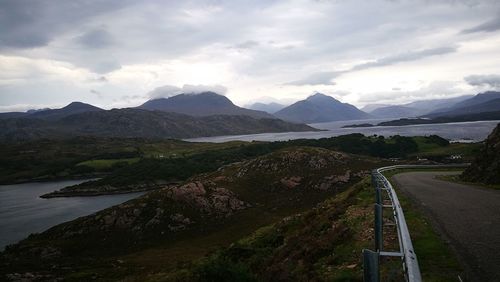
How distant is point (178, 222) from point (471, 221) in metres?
54.8

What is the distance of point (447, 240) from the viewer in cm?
1270

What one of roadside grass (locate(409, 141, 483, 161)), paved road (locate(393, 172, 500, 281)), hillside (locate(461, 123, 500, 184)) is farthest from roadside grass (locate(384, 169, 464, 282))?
roadside grass (locate(409, 141, 483, 161))

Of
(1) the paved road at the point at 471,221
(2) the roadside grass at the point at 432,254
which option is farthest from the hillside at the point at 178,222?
(2) the roadside grass at the point at 432,254

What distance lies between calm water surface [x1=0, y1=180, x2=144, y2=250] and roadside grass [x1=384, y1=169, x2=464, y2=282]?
84.5m

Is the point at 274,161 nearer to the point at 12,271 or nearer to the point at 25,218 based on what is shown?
the point at 12,271

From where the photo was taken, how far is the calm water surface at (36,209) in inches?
3416

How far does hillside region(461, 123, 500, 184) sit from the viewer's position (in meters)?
27.9

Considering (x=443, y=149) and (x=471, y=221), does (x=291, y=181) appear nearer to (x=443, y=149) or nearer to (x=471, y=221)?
(x=471, y=221)

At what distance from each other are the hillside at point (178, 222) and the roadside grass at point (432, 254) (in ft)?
105

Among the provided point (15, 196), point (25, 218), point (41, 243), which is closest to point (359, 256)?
point (41, 243)

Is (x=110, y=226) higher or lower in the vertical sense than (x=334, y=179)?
lower

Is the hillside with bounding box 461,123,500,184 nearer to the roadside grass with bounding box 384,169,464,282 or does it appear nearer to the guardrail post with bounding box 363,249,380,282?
the roadside grass with bounding box 384,169,464,282

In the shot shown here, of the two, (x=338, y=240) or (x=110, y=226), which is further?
(x=110, y=226)

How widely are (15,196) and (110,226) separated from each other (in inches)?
4067
